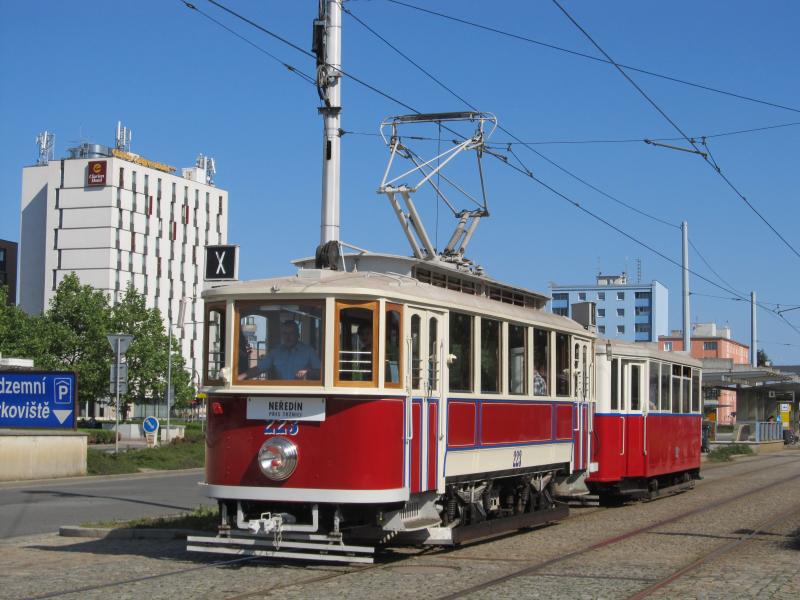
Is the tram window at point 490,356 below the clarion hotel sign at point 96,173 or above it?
below

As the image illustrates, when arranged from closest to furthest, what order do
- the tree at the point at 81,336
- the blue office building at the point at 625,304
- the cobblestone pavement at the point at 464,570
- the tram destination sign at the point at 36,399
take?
the cobblestone pavement at the point at 464,570 < the tram destination sign at the point at 36,399 < the tree at the point at 81,336 < the blue office building at the point at 625,304

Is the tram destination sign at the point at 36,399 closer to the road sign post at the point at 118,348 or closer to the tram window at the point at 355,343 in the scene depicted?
the road sign post at the point at 118,348

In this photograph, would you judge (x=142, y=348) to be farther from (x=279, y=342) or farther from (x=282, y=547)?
(x=279, y=342)

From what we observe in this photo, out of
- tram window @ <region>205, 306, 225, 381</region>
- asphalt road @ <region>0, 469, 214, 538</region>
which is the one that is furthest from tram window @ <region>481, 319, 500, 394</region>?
asphalt road @ <region>0, 469, 214, 538</region>

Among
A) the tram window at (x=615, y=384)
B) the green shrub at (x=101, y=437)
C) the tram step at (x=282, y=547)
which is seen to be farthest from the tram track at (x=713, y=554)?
the green shrub at (x=101, y=437)

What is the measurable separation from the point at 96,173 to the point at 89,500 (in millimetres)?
80964

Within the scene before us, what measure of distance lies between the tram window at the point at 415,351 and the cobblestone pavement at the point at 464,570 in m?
1.84

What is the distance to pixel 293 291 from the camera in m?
11.4

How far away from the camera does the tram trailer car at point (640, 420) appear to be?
62.4 ft

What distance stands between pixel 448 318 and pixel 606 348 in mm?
7664

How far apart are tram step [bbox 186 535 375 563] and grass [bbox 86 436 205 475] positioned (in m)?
19.9

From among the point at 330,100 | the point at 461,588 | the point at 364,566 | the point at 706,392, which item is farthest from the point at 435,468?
the point at 706,392

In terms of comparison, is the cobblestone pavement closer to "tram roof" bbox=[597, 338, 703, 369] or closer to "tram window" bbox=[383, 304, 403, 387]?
"tram window" bbox=[383, 304, 403, 387]

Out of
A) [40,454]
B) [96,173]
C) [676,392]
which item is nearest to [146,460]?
[40,454]
